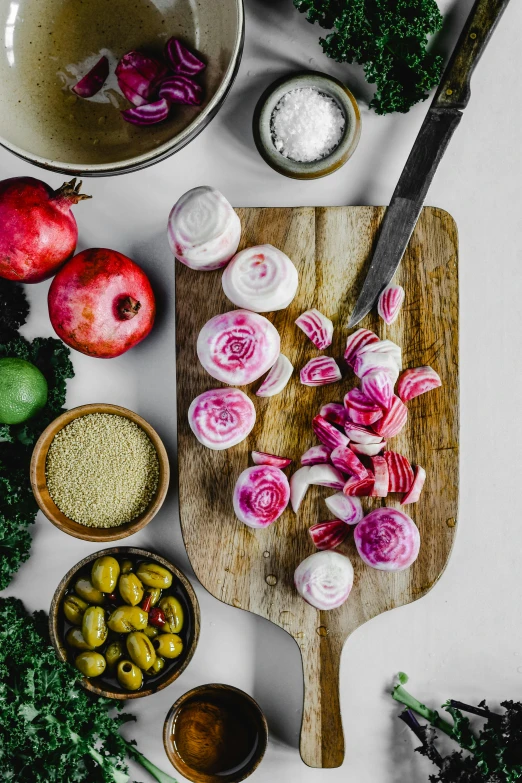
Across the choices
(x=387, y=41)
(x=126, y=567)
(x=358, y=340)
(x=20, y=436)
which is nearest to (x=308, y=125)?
(x=387, y=41)

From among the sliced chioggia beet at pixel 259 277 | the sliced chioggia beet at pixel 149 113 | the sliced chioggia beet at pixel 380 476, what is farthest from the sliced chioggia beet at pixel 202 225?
the sliced chioggia beet at pixel 380 476

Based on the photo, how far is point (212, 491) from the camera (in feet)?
4.37

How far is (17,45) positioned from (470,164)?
2.99 ft

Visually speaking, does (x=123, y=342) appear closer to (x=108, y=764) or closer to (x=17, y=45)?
(x=17, y=45)

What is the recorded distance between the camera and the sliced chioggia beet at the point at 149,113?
1.21 m

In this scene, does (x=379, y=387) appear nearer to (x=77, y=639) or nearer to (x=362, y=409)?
(x=362, y=409)

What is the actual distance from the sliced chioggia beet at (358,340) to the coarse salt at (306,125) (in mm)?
349

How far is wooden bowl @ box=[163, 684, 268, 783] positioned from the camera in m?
1.31

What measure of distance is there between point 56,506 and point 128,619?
0.87 feet

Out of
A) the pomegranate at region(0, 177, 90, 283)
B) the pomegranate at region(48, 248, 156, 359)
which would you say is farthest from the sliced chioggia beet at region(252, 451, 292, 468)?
the pomegranate at region(0, 177, 90, 283)

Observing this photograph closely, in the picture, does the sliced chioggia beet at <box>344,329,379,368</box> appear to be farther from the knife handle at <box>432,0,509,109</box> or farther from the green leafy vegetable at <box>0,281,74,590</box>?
the green leafy vegetable at <box>0,281,74,590</box>

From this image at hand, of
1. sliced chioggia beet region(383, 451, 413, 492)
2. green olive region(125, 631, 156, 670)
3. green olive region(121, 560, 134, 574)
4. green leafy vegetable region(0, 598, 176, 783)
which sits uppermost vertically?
sliced chioggia beet region(383, 451, 413, 492)

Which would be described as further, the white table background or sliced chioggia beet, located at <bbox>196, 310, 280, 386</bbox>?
the white table background

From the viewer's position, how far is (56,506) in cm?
133
